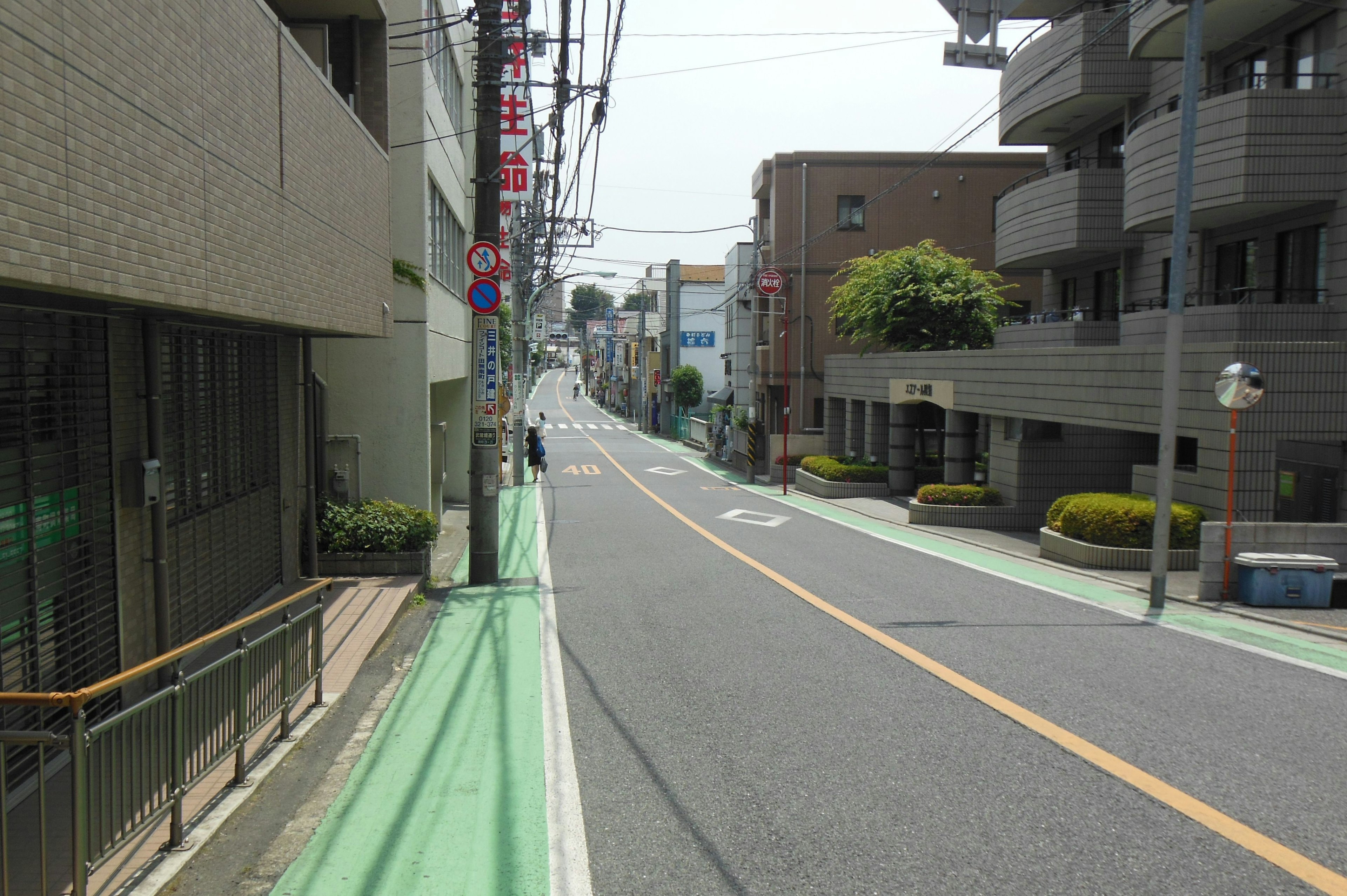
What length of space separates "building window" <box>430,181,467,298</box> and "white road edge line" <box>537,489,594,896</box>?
1048 cm

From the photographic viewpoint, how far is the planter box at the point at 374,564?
525 inches

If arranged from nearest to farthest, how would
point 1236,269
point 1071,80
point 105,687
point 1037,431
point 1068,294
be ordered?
1. point 105,687
2. point 1236,269
3. point 1037,431
4. point 1071,80
5. point 1068,294

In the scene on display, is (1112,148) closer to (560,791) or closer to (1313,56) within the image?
(1313,56)

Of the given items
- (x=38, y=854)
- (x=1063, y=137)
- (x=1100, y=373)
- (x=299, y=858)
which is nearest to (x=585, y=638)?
(x=299, y=858)

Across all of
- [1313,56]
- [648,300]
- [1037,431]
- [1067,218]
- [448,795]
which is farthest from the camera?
[648,300]

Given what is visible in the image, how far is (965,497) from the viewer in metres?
22.3

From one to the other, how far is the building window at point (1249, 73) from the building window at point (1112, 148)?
4.65m

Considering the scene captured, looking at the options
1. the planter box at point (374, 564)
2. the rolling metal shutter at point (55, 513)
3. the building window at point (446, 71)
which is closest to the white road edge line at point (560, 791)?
the rolling metal shutter at point (55, 513)

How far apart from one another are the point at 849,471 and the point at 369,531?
20.0m

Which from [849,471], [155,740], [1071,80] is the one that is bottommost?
[849,471]

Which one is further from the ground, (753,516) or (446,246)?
(446,246)

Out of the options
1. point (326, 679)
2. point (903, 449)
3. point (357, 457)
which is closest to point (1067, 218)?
point (903, 449)

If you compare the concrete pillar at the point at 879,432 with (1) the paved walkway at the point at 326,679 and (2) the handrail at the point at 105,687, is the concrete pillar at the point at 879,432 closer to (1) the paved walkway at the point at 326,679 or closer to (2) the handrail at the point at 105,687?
(1) the paved walkway at the point at 326,679

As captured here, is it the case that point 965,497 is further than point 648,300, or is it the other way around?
point 648,300
